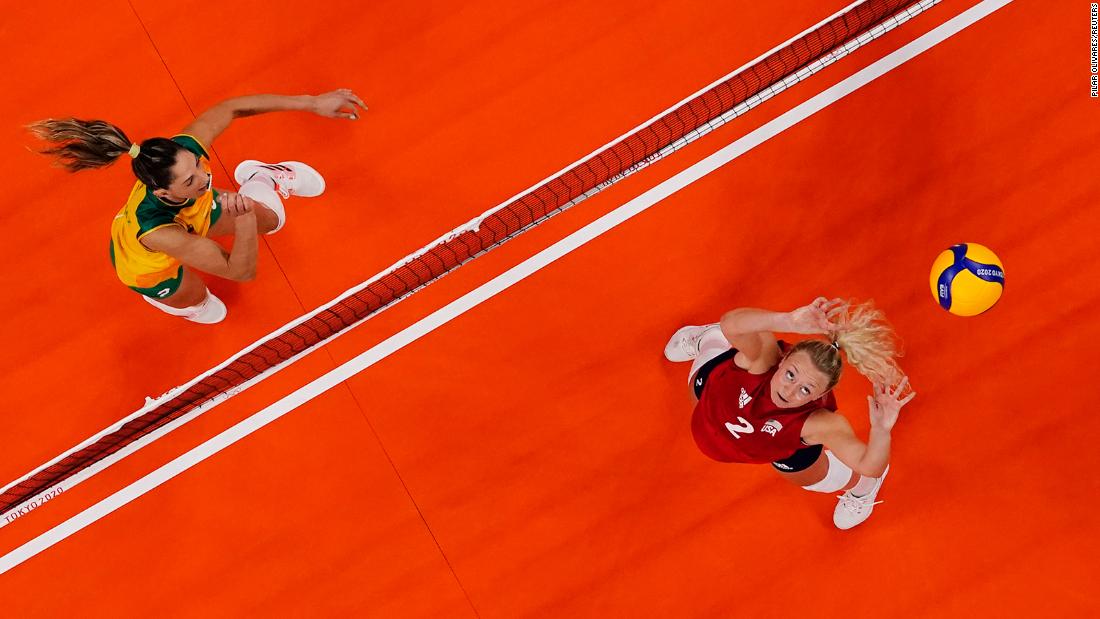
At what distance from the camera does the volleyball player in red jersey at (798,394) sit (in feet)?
13.6

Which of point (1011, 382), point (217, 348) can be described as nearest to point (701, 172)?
point (1011, 382)

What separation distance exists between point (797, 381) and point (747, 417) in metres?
0.55

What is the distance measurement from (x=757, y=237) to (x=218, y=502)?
4.23 metres

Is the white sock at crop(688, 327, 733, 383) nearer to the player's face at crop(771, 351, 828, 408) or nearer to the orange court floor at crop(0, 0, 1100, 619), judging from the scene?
the orange court floor at crop(0, 0, 1100, 619)

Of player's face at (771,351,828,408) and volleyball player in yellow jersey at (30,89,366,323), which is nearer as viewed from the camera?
player's face at (771,351,828,408)

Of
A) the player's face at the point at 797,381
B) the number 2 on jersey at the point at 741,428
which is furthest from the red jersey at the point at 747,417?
the player's face at the point at 797,381

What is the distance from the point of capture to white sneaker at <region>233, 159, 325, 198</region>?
5535mm

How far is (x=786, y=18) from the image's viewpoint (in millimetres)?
5895

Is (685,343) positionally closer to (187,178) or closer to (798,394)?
(798,394)

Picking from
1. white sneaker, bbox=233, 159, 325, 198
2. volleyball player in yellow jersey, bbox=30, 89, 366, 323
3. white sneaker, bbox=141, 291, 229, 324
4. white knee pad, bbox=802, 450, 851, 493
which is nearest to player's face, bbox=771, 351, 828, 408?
white knee pad, bbox=802, 450, 851, 493

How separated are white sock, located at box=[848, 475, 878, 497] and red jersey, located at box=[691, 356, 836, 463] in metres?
0.78

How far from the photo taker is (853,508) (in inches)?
218

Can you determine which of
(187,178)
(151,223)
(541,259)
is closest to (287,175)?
(151,223)

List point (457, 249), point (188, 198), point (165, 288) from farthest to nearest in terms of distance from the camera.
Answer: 1. point (457, 249)
2. point (165, 288)
3. point (188, 198)
